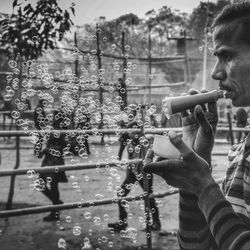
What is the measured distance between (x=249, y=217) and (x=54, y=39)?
3425mm

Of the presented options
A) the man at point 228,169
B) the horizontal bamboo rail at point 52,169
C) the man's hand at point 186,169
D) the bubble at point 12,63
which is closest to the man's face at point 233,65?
the man at point 228,169

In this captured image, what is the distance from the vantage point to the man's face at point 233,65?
1.25 meters

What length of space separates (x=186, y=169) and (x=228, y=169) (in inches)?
11.7

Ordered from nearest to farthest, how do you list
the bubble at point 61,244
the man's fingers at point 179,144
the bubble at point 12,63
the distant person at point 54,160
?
the man's fingers at point 179,144 < the bubble at point 61,244 < the bubble at point 12,63 < the distant person at point 54,160

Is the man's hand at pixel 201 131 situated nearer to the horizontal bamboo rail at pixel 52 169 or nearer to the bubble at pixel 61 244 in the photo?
the horizontal bamboo rail at pixel 52 169

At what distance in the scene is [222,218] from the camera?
3.51 feet

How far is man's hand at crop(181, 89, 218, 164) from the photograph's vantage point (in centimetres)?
131

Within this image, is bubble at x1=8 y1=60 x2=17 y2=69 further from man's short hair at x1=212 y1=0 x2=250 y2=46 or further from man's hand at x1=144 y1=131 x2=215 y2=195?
man's hand at x1=144 y1=131 x2=215 y2=195

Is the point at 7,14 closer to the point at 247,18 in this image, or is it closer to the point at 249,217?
the point at 247,18

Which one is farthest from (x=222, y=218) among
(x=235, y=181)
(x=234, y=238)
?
(x=235, y=181)

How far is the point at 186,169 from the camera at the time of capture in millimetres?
1101

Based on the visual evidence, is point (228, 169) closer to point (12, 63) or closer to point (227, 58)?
point (227, 58)

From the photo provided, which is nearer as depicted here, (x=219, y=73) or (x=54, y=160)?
(x=219, y=73)

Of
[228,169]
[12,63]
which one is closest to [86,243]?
[12,63]
